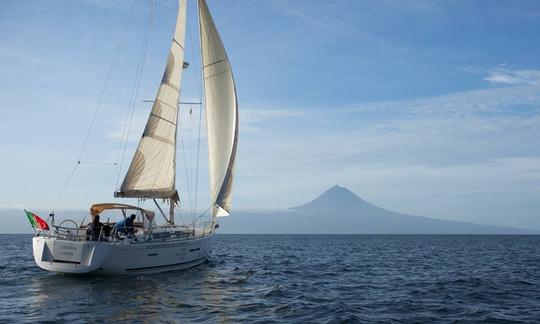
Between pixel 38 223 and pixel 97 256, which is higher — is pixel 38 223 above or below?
above

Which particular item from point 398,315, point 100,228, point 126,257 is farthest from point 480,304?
point 100,228

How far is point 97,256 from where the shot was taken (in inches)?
880

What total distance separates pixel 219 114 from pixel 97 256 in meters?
12.5

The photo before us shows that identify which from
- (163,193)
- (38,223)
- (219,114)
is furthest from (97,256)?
(219,114)

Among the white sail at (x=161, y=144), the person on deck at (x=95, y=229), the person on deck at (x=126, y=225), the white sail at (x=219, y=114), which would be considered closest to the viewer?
the person on deck at (x=95, y=229)

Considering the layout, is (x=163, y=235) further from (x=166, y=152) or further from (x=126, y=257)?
(x=166, y=152)

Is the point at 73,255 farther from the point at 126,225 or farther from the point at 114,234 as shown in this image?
the point at 126,225

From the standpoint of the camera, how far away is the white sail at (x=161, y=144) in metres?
28.2

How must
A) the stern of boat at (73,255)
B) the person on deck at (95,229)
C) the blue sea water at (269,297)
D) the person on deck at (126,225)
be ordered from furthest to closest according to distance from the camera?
the person on deck at (126,225) < the person on deck at (95,229) < the stern of boat at (73,255) < the blue sea water at (269,297)

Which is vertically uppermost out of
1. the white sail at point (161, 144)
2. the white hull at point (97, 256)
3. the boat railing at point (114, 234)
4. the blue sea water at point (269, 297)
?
the white sail at point (161, 144)

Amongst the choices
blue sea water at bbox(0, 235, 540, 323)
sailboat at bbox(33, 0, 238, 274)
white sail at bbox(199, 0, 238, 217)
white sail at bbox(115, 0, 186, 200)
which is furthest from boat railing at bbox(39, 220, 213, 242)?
white sail at bbox(199, 0, 238, 217)

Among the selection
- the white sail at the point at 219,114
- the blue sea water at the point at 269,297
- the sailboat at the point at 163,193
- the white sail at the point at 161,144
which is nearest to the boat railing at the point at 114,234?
the sailboat at the point at 163,193

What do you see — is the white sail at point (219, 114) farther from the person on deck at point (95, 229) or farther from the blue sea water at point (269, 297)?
the person on deck at point (95, 229)

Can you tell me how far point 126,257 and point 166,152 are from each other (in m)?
8.17
